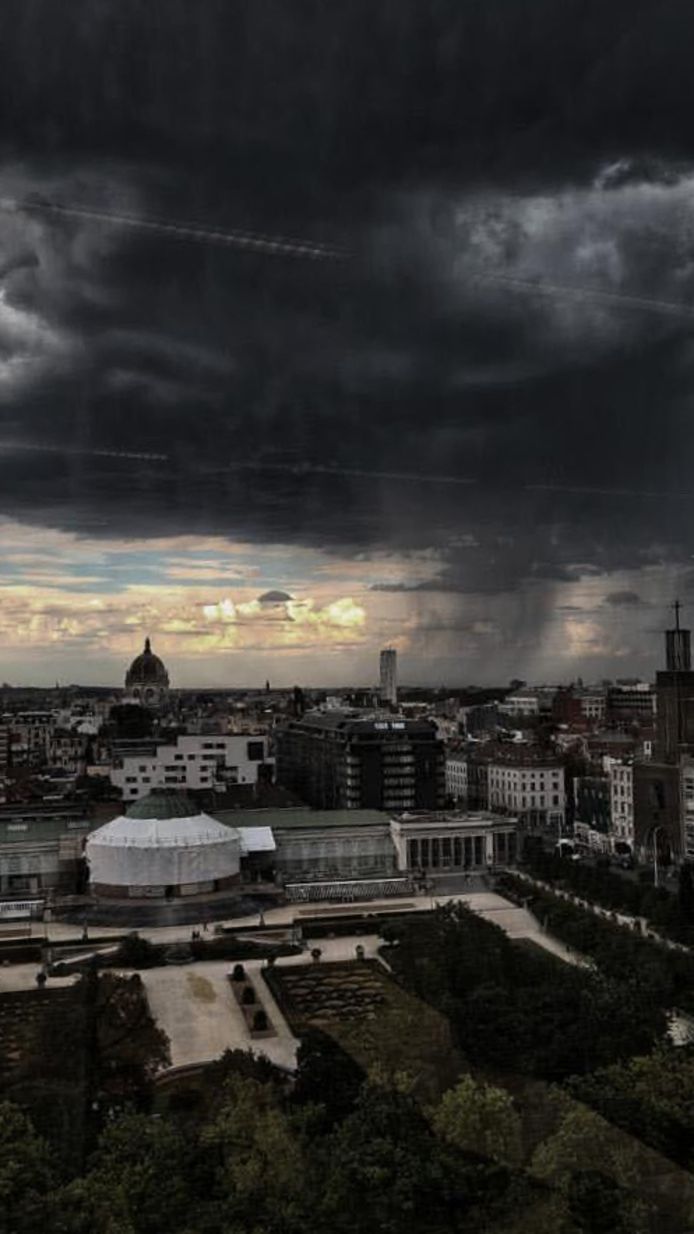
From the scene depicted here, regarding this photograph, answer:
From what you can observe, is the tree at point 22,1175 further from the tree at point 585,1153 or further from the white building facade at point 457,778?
the white building facade at point 457,778

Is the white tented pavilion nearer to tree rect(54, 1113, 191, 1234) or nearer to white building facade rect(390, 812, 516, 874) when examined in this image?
white building facade rect(390, 812, 516, 874)

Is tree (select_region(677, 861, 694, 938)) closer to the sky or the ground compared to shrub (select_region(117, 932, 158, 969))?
closer to the sky

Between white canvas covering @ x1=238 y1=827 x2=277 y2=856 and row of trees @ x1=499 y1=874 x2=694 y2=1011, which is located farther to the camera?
white canvas covering @ x1=238 y1=827 x2=277 y2=856

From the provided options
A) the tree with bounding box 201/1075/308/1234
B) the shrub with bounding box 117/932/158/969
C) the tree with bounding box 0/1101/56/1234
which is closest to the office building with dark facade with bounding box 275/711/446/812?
the shrub with bounding box 117/932/158/969

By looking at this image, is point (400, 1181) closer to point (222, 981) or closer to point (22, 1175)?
point (22, 1175)

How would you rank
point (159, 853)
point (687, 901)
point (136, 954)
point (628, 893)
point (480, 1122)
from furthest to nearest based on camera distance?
1. point (159, 853)
2. point (628, 893)
3. point (687, 901)
4. point (136, 954)
5. point (480, 1122)

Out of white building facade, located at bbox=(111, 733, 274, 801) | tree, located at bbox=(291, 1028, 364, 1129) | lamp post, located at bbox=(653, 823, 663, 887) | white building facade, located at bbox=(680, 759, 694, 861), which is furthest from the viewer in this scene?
white building facade, located at bbox=(111, 733, 274, 801)

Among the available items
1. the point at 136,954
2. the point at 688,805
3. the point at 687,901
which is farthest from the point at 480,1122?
the point at 688,805
